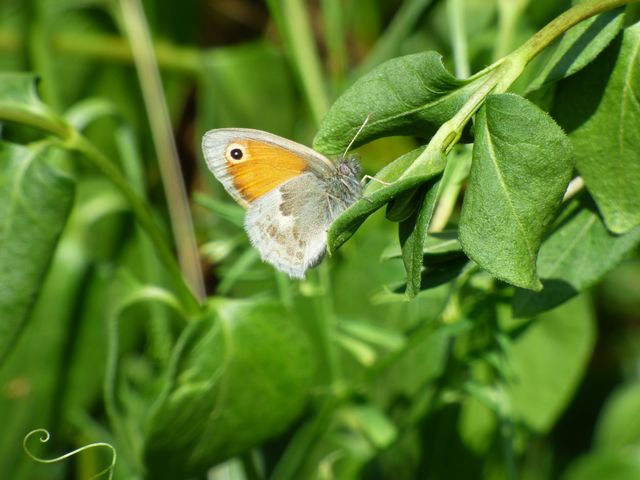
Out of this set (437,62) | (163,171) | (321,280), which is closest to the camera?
(437,62)

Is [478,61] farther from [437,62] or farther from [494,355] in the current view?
[437,62]

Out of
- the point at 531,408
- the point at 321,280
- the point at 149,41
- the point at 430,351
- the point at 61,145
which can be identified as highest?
the point at 61,145

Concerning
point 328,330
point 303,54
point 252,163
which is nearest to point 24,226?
point 252,163

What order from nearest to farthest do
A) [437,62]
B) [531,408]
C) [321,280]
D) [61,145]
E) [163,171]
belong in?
[437,62] < [61,145] < [321,280] < [531,408] < [163,171]

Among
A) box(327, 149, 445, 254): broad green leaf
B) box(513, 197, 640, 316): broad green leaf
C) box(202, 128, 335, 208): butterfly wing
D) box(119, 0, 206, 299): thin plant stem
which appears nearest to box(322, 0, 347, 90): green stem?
box(119, 0, 206, 299): thin plant stem

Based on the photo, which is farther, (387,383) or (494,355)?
(387,383)

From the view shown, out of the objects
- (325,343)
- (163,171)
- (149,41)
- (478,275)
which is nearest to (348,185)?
(478,275)
